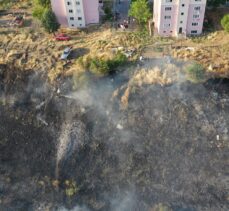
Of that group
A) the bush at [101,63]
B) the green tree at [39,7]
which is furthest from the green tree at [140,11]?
the green tree at [39,7]

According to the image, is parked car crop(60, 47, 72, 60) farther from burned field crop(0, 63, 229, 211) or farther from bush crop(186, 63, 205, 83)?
bush crop(186, 63, 205, 83)

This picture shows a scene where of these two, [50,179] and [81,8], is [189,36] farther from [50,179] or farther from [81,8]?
[50,179]

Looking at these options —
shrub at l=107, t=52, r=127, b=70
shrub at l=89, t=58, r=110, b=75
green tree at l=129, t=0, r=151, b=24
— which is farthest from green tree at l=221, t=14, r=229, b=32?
shrub at l=89, t=58, r=110, b=75

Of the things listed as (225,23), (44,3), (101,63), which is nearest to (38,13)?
(44,3)

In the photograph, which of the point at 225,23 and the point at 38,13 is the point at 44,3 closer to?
the point at 38,13

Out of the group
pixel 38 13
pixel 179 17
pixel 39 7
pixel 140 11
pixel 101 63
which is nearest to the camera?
pixel 101 63
